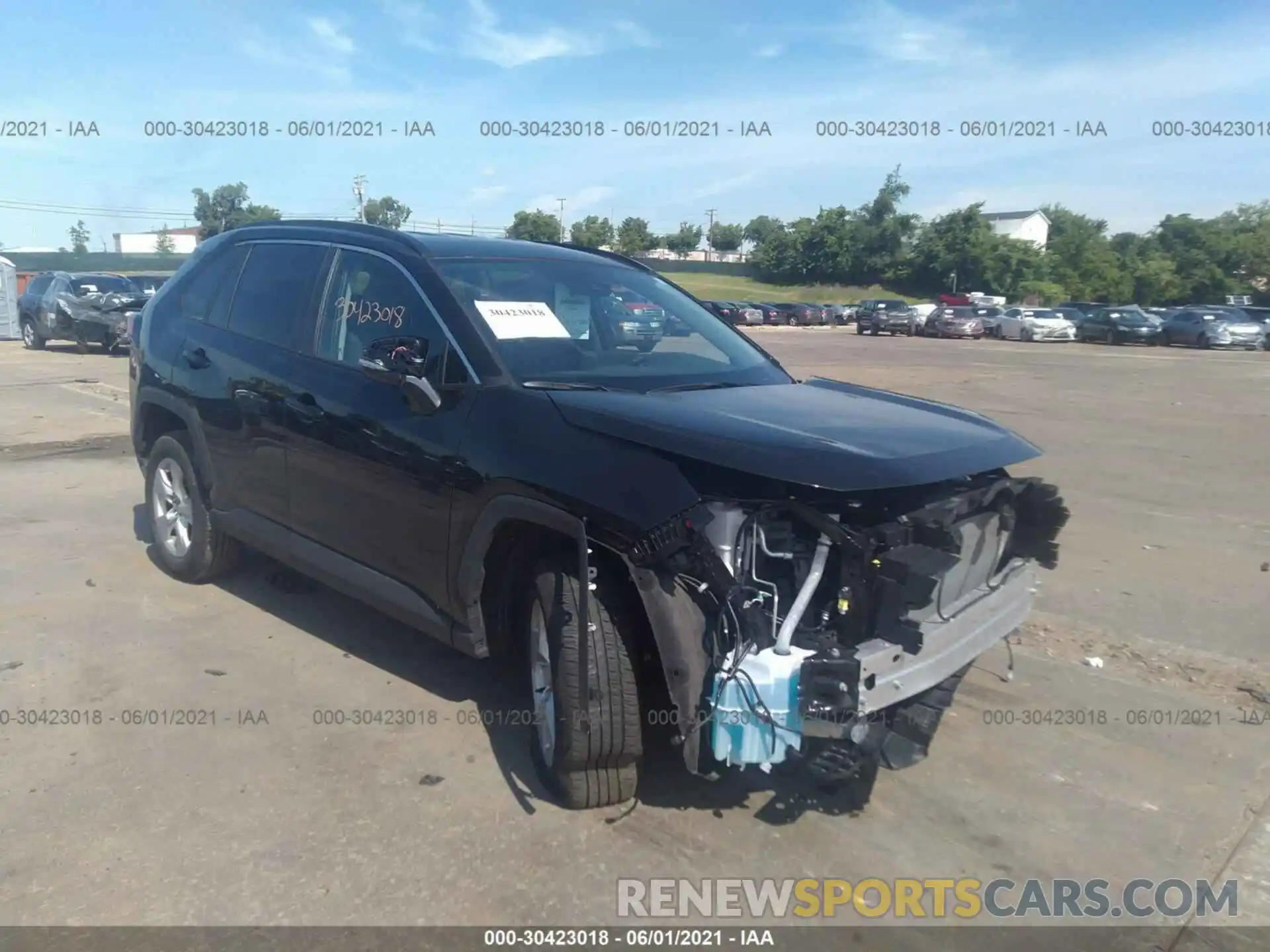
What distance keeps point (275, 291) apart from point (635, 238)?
7824 cm

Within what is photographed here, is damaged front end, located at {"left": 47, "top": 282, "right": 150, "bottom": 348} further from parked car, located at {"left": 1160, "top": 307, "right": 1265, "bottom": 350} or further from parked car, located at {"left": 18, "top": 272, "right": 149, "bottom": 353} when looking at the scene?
parked car, located at {"left": 1160, "top": 307, "right": 1265, "bottom": 350}

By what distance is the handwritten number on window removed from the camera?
434cm

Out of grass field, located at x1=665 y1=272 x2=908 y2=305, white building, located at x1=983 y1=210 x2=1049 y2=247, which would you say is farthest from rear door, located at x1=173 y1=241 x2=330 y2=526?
white building, located at x1=983 y1=210 x2=1049 y2=247

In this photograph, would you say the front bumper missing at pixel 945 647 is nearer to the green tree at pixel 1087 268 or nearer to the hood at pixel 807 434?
the hood at pixel 807 434

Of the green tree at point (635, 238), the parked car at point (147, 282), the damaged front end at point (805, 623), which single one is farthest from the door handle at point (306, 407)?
the green tree at point (635, 238)

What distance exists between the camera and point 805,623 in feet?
11.1

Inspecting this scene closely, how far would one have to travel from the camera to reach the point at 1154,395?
18234 mm

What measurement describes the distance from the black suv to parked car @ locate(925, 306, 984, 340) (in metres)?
43.6

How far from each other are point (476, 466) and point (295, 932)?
1.59 metres

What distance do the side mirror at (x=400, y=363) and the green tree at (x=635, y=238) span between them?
66.5 meters

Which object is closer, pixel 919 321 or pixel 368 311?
pixel 368 311

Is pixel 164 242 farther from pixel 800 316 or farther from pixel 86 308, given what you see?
pixel 86 308

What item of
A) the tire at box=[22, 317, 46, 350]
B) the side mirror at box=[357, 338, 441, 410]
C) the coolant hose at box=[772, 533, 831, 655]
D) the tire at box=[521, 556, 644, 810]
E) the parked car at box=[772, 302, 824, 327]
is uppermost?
the parked car at box=[772, 302, 824, 327]

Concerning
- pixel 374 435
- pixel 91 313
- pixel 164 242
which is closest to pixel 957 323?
pixel 91 313
